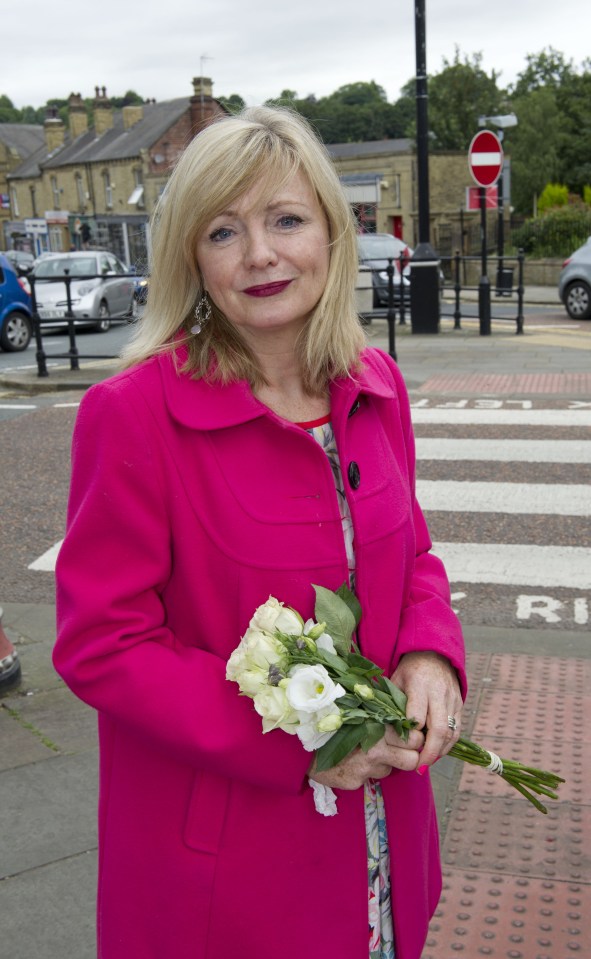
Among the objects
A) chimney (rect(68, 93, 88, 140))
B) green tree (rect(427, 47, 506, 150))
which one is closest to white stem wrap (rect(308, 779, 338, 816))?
green tree (rect(427, 47, 506, 150))

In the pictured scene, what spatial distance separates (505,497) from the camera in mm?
6934

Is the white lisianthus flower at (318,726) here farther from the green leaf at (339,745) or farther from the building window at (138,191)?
the building window at (138,191)

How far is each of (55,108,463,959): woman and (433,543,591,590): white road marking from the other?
3709 mm

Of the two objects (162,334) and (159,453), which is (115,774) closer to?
(159,453)

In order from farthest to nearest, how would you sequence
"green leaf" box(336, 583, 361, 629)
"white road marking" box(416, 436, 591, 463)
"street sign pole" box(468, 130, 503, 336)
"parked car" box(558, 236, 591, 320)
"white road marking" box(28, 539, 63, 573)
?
"parked car" box(558, 236, 591, 320) → "street sign pole" box(468, 130, 503, 336) → "white road marking" box(416, 436, 591, 463) → "white road marking" box(28, 539, 63, 573) → "green leaf" box(336, 583, 361, 629)

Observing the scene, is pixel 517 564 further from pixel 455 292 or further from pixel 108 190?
pixel 108 190

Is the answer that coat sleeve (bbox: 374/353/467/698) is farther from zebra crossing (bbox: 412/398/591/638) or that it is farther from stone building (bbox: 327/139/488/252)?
stone building (bbox: 327/139/488/252)

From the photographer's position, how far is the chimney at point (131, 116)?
7144 centimetres

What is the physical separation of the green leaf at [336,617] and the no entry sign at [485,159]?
14536mm

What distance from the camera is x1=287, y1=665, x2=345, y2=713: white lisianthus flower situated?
58.7 inches

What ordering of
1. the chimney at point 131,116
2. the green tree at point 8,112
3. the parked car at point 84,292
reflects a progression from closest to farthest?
the parked car at point 84,292 → the chimney at point 131,116 → the green tree at point 8,112

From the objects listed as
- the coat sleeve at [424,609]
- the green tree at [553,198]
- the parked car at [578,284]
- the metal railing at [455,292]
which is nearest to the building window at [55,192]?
the metal railing at [455,292]

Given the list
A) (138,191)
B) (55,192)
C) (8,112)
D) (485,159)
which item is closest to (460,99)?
(138,191)

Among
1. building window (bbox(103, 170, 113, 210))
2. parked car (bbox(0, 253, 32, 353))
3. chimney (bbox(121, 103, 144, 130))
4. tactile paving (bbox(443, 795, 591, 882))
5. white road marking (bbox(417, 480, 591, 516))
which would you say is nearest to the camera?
tactile paving (bbox(443, 795, 591, 882))
